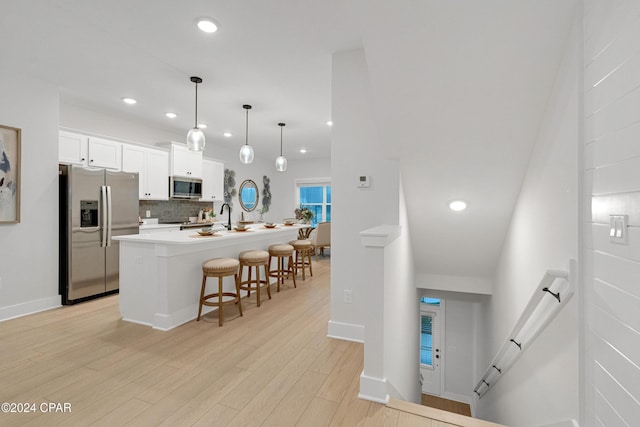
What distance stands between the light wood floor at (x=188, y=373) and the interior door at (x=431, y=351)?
2.85 meters

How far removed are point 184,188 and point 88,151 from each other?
5.60 feet

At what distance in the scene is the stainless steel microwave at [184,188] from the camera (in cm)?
554

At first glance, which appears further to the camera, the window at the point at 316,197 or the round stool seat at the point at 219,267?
the window at the point at 316,197

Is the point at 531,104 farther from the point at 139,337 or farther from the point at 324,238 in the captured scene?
the point at 324,238

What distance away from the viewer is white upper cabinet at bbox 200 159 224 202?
20.9 ft

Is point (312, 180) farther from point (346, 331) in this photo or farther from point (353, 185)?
point (346, 331)

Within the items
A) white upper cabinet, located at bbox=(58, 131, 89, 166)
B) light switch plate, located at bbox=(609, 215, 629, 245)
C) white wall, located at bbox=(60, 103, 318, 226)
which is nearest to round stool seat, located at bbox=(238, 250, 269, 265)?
white upper cabinet, located at bbox=(58, 131, 89, 166)

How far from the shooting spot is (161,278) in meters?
2.99

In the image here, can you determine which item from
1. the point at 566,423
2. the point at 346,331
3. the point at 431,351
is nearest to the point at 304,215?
the point at 431,351

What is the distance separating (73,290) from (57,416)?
2499 mm

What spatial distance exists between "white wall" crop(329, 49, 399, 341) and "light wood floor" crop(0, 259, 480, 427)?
1.50 feet

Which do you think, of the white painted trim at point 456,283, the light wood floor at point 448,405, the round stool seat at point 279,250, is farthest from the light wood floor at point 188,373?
the light wood floor at point 448,405

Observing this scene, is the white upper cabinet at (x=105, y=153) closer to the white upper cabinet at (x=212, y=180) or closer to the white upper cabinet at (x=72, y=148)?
the white upper cabinet at (x=72, y=148)

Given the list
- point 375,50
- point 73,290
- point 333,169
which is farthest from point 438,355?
point 73,290
